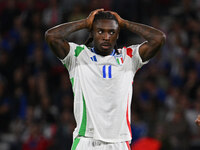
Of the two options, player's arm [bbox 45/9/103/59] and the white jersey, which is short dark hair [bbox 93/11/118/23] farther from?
the white jersey

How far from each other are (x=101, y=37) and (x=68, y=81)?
577 centimetres

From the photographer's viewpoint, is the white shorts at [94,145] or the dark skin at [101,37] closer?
the white shorts at [94,145]

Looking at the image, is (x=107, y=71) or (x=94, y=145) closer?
(x=94, y=145)

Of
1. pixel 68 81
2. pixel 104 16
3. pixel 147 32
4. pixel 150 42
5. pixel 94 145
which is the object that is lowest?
pixel 68 81

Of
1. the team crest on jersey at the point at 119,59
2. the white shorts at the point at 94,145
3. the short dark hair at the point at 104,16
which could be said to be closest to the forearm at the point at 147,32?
the short dark hair at the point at 104,16

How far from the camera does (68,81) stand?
10.7m

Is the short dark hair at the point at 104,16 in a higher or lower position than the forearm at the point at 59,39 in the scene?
higher

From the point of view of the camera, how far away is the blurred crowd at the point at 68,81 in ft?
31.2

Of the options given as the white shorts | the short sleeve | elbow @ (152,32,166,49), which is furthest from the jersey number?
the white shorts

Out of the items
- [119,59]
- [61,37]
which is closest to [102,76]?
[119,59]

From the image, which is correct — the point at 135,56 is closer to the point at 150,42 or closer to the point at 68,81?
the point at 150,42

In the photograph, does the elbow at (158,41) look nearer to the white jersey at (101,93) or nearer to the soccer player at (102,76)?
the soccer player at (102,76)

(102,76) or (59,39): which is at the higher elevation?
(59,39)

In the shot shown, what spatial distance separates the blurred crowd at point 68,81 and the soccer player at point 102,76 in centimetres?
411
